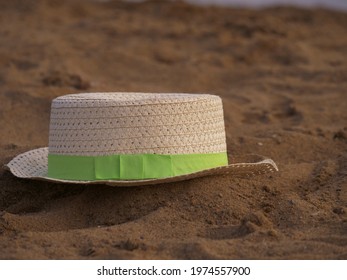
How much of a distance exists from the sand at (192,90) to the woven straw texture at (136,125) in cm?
23

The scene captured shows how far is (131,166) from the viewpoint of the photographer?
429 centimetres

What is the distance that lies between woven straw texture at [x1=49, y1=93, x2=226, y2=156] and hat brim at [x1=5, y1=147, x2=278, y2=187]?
6.2 inches

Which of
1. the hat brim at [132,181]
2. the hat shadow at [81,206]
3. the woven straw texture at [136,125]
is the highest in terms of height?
the woven straw texture at [136,125]

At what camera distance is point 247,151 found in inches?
217

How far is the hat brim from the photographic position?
14.0 ft

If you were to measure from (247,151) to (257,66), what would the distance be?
2.65 meters

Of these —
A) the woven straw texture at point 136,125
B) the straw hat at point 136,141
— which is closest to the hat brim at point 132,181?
the straw hat at point 136,141

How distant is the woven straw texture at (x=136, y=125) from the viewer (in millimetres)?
4305

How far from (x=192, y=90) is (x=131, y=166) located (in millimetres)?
3196

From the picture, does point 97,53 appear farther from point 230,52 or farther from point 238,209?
point 238,209

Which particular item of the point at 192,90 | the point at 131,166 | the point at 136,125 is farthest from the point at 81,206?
the point at 192,90

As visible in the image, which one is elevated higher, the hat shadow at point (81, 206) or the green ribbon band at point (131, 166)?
the green ribbon band at point (131, 166)

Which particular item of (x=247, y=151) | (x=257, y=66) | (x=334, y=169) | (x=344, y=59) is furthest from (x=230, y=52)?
(x=334, y=169)

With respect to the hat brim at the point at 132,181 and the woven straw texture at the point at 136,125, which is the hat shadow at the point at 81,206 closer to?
the hat brim at the point at 132,181
